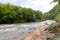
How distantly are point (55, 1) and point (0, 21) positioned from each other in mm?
46010

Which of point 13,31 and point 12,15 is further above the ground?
point 12,15

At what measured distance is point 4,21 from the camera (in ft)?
227

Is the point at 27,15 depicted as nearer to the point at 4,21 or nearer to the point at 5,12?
the point at 5,12

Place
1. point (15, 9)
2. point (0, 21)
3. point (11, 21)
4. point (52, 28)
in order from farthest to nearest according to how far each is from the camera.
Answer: point (15, 9) → point (11, 21) → point (0, 21) → point (52, 28)

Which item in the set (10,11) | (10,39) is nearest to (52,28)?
(10,39)

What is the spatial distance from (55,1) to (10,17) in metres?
51.6

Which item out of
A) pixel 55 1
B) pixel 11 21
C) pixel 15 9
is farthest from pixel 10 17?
pixel 55 1

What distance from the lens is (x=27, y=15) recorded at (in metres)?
89.0

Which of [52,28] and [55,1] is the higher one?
[55,1]

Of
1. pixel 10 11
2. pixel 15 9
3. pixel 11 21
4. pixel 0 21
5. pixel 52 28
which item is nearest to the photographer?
pixel 52 28

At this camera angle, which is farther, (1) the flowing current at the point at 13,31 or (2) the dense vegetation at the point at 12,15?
(2) the dense vegetation at the point at 12,15

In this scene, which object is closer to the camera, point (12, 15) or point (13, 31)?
point (13, 31)

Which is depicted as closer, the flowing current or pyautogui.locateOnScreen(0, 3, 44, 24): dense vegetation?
the flowing current

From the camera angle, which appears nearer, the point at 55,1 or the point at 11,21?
the point at 55,1
